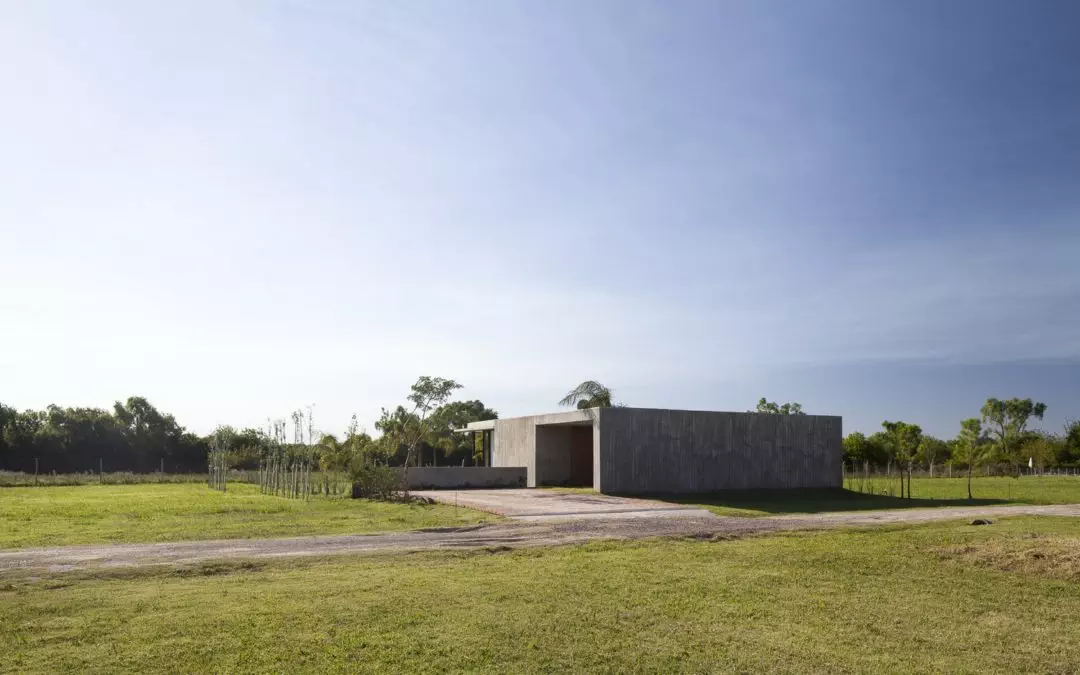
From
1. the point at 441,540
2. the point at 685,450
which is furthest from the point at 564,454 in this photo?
the point at 441,540

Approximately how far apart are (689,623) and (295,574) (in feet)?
17.9

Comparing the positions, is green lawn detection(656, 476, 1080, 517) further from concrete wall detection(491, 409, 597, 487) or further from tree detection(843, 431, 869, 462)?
tree detection(843, 431, 869, 462)

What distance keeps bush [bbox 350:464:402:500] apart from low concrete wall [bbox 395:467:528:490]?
21.6 feet

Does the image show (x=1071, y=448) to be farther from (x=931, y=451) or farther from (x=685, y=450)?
(x=685, y=450)

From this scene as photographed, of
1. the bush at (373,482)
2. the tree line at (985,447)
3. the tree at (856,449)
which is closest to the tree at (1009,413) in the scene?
the tree line at (985,447)

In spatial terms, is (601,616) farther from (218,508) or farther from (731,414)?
(731,414)

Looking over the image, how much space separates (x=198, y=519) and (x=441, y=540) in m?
7.41

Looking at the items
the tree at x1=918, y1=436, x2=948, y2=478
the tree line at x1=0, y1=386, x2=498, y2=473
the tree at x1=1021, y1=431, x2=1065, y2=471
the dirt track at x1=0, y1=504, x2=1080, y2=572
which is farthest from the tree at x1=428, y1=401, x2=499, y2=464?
the tree at x1=1021, y1=431, x2=1065, y2=471

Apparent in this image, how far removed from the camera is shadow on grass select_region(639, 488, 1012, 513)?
24094 millimetres

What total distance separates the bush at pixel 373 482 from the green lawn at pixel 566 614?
1424 centimetres

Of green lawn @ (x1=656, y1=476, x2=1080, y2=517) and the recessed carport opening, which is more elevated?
the recessed carport opening

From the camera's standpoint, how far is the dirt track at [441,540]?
38.5 feet

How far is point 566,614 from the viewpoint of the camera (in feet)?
26.1

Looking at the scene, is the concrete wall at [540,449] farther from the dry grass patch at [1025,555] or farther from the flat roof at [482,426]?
the dry grass patch at [1025,555]
